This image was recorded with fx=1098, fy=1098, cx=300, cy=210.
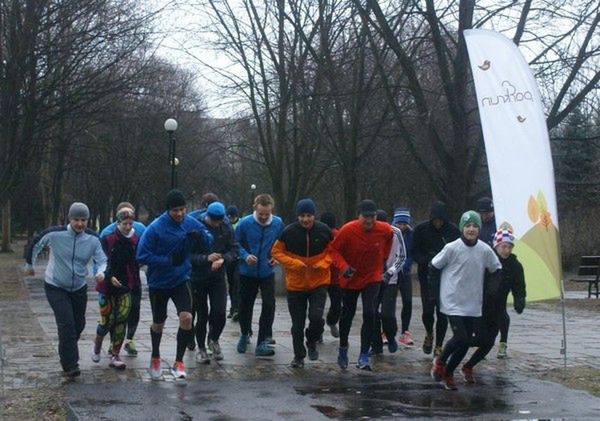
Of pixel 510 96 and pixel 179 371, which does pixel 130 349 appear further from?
pixel 510 96

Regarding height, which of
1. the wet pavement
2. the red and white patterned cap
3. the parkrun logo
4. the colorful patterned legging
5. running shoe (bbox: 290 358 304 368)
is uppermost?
the parkrun logo

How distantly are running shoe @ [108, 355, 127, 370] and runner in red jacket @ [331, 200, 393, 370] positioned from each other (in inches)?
87.9

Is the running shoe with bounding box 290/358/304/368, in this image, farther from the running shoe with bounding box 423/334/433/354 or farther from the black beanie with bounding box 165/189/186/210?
the black beanie with bounding box 165/189/186/210

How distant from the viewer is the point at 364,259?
11352mm

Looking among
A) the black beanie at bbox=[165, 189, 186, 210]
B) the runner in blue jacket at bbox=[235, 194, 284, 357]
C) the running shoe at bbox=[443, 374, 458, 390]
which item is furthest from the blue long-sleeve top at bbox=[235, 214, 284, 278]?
the running shoe at bbox=[443, 374, 458, 390]

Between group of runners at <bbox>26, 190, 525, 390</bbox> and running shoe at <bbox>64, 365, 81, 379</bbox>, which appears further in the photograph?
running shoe at <bbox>64, 365, 81, 379</bbox>

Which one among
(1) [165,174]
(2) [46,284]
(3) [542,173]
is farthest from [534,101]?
(1) [165,174]

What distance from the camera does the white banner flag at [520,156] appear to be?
12.0 m

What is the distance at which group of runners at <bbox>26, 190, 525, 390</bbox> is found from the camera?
34.3 feet

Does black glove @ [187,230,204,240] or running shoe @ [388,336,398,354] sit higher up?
black glove @ [187,230,204,240]

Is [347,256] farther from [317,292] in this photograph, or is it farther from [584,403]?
[584,403]

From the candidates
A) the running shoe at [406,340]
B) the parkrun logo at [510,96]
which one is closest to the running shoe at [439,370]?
the running shoe at [406,340]

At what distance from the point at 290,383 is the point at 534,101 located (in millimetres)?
4597

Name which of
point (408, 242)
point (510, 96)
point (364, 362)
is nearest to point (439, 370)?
point (364, 362)
